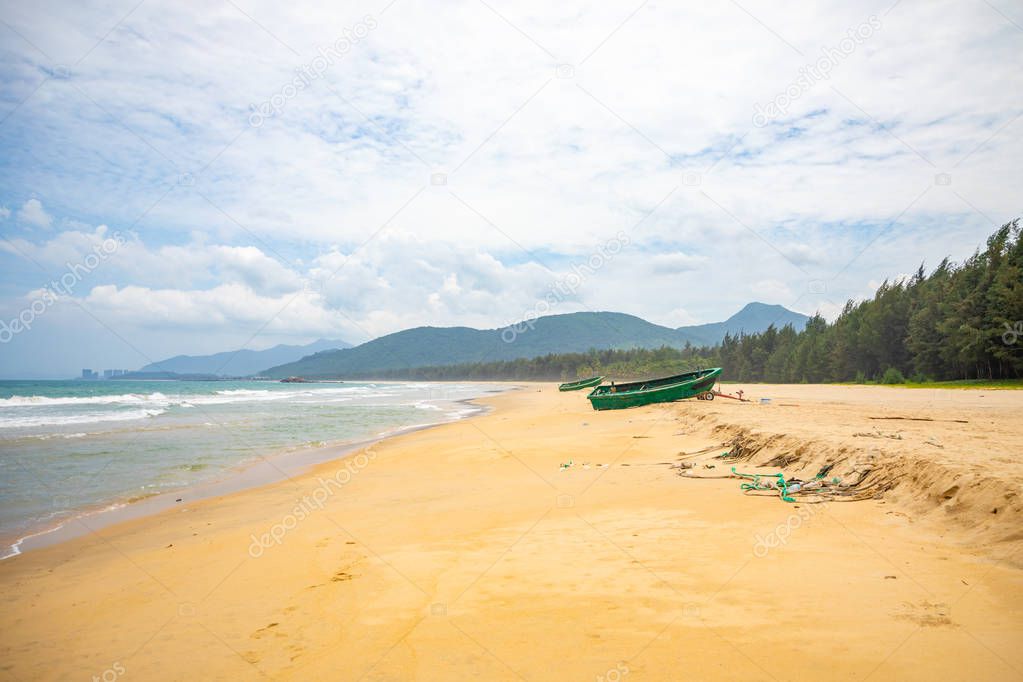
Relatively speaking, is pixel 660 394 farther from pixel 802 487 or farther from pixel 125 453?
pixel 125 453

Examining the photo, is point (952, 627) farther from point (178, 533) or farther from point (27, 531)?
point (27, 531)

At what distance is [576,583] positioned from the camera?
485cm

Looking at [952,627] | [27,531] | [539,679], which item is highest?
[952,627]

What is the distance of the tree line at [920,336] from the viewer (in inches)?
1244

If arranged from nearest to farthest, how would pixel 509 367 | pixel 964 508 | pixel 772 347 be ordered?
pixel 964 508
pixel 772 347
pixel 509 367

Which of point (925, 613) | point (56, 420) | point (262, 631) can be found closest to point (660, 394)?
point (925, 613)

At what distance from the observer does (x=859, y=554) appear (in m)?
4.98

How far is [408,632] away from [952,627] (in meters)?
3.91

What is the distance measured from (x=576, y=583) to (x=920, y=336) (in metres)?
45.1

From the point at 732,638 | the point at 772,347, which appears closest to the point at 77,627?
the point at 732,638

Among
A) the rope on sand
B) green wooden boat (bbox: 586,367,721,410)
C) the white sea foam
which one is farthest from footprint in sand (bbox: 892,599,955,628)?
the white sea foam

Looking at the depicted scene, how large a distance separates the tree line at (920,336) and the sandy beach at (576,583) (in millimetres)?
30331

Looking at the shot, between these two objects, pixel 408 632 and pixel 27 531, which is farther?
pixel 27 531

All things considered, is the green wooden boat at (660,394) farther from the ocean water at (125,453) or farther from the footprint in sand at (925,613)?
the footprint in sand at (925,613)
